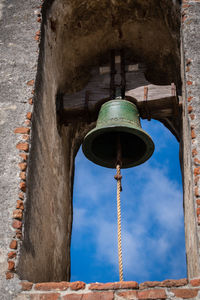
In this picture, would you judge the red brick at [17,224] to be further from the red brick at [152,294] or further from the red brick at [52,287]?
the red brick at [152,294]

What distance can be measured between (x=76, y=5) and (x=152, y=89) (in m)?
1.17

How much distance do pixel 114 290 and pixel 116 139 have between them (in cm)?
154

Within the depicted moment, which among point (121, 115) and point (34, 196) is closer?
point (34, 196)

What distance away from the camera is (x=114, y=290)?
281cm

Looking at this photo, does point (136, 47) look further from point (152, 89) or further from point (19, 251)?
point (19, 251)

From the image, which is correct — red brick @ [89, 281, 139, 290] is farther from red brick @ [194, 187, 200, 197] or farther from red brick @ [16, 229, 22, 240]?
red brick @ [194, 187, 200, 197]

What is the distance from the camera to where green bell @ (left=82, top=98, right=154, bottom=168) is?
3.84 metres

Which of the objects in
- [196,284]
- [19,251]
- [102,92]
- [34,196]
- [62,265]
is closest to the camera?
[196,284]

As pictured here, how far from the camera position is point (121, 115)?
3969 millimetres

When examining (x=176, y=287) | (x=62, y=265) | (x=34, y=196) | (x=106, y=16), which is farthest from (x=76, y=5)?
(x=176, y=287)

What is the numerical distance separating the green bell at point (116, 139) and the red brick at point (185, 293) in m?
1.39

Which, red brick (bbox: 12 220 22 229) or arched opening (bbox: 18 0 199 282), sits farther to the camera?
arched opening (bbox: 18 0 199 282)

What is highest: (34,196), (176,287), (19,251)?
(34,196)

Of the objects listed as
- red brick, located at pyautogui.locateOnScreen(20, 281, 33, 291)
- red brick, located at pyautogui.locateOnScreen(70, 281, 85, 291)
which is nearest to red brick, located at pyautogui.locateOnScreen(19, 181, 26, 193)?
red brick, located at pyautogui.locateOnScreen(20, 281, 33, 291)
